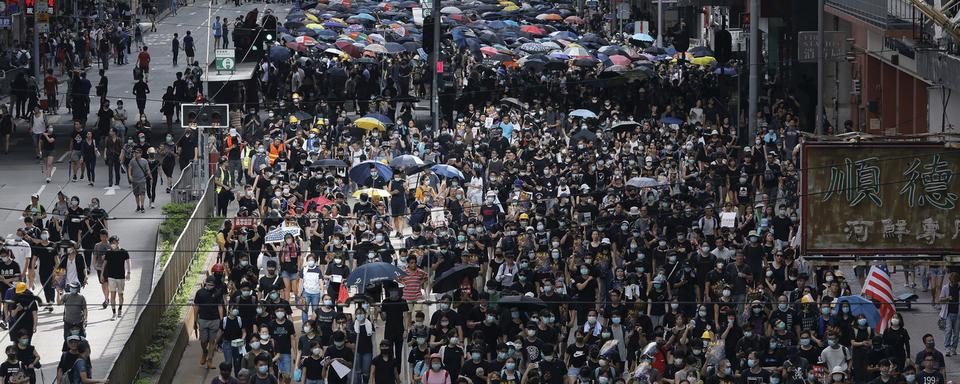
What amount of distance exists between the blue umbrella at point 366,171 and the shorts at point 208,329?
28.9ft

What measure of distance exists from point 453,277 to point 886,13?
15.6 meters

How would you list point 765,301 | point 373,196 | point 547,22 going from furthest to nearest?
point 547,22, point 373,196, point 765,301

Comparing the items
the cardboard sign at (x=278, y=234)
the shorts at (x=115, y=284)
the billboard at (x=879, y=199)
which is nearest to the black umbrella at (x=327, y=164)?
the cardboard sign at (x=278, y=234)

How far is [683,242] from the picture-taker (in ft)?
93.4

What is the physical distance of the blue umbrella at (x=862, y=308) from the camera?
81.4ft

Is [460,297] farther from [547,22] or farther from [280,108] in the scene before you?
[547,22]

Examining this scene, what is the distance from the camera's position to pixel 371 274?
27.1 metres

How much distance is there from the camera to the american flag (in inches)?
1015

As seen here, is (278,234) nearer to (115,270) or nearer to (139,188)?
(115,270)

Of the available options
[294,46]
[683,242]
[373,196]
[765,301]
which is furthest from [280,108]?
[765,301]

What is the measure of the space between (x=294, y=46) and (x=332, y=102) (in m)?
7.84

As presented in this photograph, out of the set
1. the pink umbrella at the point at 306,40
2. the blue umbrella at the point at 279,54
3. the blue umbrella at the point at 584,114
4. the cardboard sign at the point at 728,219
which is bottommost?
the cardboard sign at the point at 728,219

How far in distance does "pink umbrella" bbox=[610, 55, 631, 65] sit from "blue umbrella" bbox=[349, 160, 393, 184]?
17640 millimetres

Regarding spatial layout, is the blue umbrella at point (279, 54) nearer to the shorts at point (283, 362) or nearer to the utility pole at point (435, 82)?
the utility pole at point (435, 82)
